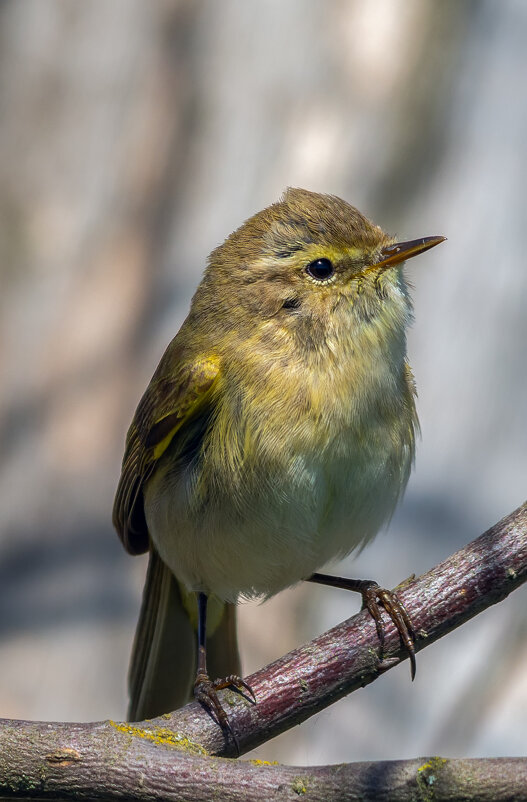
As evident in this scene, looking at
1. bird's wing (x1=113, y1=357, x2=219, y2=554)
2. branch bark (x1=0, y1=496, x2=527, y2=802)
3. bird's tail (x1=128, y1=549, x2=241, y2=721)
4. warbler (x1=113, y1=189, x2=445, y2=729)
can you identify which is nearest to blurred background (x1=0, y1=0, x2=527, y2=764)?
bird's tail (x1=128, y1=549, x2=241, y2=721)

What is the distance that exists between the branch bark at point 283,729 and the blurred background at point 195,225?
5.55 ft

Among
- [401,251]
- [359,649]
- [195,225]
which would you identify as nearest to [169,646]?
[359,649]

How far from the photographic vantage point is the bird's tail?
3.74 meters

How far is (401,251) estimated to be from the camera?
3.05 m

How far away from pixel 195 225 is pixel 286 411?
2029mm

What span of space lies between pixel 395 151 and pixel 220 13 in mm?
1000

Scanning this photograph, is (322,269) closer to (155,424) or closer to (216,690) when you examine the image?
(155,424)

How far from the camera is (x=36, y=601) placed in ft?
15.0

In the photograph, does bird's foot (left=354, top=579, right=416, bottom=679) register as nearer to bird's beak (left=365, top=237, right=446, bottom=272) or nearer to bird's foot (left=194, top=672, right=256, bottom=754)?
bird's foot (left=194, top=672, right=256, bottom=754)

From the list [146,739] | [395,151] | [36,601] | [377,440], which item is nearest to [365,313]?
[377,440]

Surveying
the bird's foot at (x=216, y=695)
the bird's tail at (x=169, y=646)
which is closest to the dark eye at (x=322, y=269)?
the bird's foot at (x=216, y=695)

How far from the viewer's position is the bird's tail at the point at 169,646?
12.3 ft

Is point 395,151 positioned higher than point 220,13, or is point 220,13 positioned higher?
point 220,13

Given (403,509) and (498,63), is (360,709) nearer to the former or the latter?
(403,509)
